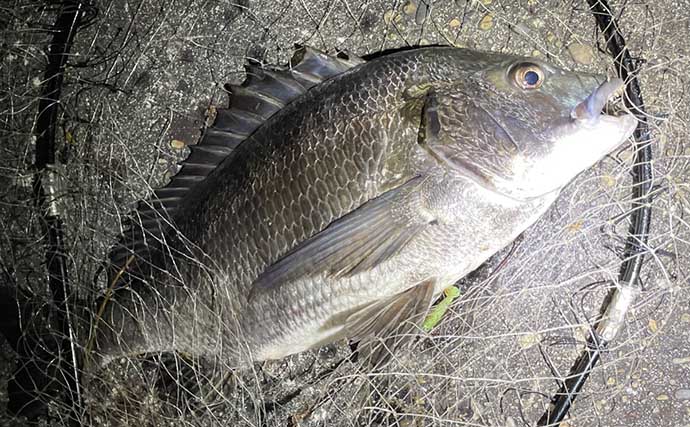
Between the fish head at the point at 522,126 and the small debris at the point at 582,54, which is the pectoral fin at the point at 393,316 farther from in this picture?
the small debris at the point at 582,54

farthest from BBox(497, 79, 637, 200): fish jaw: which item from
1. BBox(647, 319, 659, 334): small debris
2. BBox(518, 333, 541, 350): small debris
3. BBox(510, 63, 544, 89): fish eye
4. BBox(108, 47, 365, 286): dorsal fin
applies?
BBox(647, 319, 659, 334): small debris

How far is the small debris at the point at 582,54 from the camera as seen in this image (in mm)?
2295

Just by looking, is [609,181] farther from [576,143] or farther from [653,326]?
[576,143]

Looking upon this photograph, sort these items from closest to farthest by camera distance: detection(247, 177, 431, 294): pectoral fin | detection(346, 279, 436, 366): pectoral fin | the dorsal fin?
detection(247, 177, 431, 294): pectoral fin → detection(346, 279, 436, 366): pectoral fin → the dorsal fin

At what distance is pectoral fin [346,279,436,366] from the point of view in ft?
6.32

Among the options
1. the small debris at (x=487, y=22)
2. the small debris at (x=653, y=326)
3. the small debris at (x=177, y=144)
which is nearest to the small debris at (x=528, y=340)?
the small debris at (x=653, y=326)

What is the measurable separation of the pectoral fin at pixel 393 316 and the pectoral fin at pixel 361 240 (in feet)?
0.65

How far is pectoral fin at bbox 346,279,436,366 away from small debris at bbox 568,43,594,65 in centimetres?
116

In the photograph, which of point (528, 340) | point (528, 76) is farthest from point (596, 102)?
point (528, 340)

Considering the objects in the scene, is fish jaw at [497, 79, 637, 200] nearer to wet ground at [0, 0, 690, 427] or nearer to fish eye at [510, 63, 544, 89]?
fish eye at [510, 63, 544, 89]

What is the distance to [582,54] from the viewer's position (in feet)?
7.54

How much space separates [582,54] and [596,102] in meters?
0.75

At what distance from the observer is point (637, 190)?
2.23 metres

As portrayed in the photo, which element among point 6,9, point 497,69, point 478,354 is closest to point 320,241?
point 497,69
